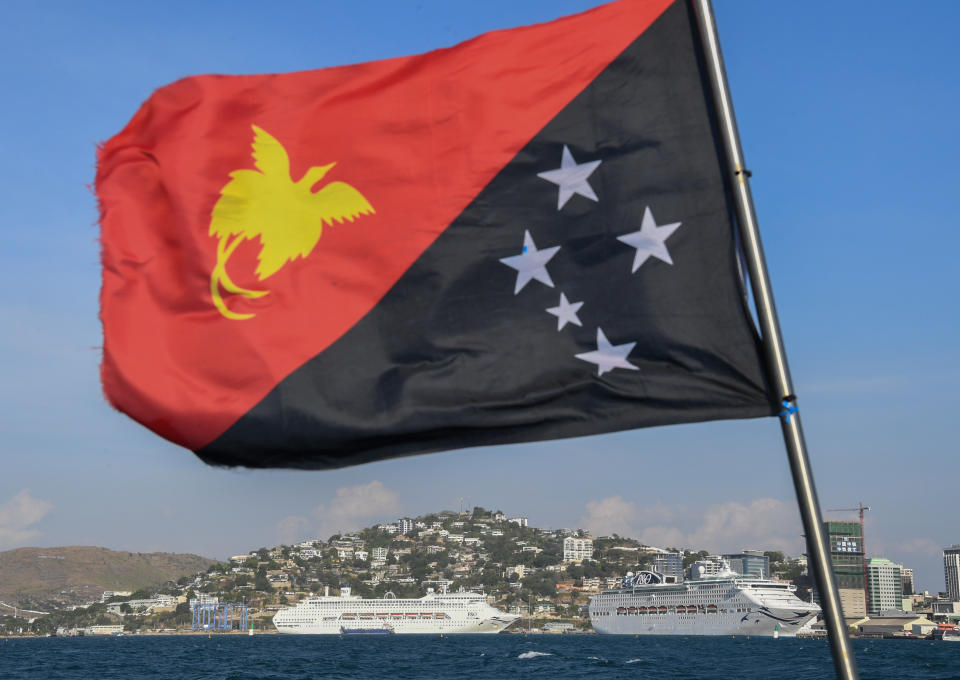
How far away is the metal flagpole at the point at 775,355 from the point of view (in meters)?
3.64

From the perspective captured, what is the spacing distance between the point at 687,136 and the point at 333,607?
16028cm

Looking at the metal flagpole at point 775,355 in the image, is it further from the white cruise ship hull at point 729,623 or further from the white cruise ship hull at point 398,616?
the white cruise ship hull at point 398,616

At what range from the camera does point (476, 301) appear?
478cm

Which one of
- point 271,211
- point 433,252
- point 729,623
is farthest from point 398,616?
point 433,252

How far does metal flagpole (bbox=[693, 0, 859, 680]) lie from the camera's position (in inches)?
143

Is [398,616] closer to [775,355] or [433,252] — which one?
[433,252]

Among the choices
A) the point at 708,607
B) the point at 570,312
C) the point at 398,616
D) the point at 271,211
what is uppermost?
the point at 398,616

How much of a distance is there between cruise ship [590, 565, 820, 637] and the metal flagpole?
5191 inches

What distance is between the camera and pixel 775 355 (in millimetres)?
3982

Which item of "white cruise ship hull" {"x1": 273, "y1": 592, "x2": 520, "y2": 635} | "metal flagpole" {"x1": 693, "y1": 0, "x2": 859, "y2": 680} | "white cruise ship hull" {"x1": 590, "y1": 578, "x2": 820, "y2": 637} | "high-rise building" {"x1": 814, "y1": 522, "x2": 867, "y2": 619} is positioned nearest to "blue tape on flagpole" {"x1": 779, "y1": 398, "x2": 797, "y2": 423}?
"metal flagpole" {"x1": 693, "y1": 0, "x2": 859, "y2": 680}

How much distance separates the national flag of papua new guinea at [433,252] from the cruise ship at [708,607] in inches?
5174

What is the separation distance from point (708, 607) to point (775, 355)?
13446cm

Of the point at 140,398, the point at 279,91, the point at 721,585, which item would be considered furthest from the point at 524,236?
the point at 721,585

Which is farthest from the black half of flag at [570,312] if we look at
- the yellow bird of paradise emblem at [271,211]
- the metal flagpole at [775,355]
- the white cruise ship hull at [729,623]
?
the white cruise ship hull at [729,623]
